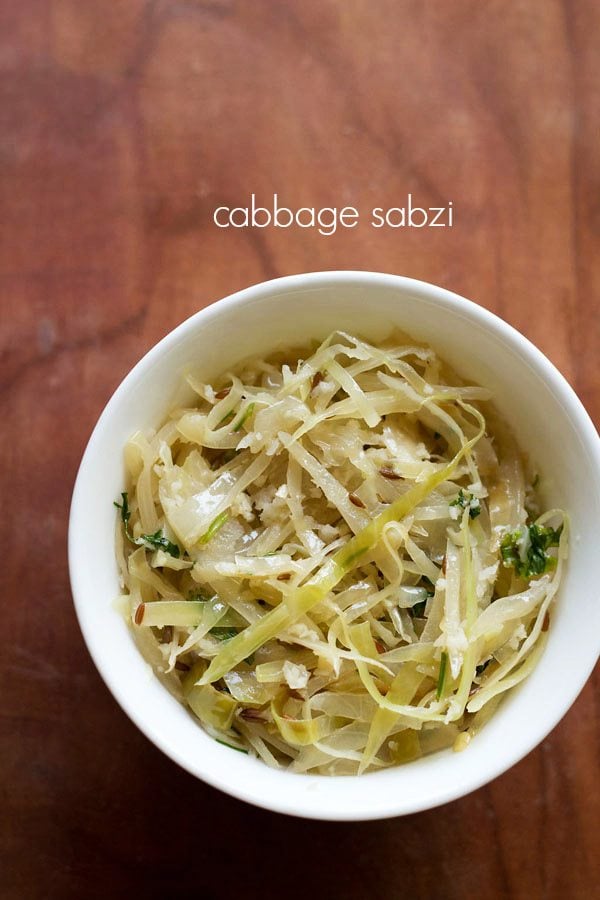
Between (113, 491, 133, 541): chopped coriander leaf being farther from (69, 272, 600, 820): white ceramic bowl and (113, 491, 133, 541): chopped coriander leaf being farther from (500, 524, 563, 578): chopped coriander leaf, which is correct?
(500, 524, 563, 578): chopped coriander leaf

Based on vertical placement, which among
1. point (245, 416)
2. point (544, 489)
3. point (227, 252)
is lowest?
point (544, 489)

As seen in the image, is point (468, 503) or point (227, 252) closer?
point (468, 503)

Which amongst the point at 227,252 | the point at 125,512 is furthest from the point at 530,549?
the point at 227,252

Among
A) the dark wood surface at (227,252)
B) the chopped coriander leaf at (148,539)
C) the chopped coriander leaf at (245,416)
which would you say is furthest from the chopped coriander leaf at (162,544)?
the dark wood surface at (227,252)

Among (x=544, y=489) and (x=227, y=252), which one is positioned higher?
(x=227, y=252)

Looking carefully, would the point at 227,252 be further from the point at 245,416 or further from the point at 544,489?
the point at 544,489
